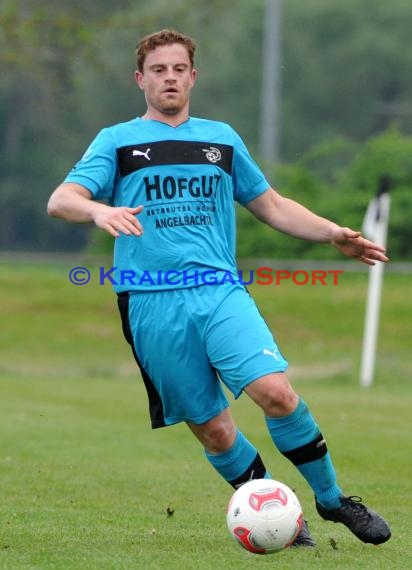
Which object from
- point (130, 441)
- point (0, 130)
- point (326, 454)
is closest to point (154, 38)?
point (326, 454)

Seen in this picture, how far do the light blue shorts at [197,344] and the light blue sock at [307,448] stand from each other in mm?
259

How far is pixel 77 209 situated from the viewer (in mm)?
5887

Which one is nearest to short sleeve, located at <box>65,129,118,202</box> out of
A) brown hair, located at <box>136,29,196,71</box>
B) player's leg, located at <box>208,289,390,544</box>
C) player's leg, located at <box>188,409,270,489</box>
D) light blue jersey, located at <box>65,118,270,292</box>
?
light blue jersey, located at <box>65,118,270,292</box>

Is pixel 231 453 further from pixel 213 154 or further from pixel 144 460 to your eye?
pixel 144 460

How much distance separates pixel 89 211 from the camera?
5.81 meters

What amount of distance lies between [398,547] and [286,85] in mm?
52860

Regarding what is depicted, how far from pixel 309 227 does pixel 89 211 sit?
1291 mm

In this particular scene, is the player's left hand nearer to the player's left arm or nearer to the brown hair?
the player's left arm

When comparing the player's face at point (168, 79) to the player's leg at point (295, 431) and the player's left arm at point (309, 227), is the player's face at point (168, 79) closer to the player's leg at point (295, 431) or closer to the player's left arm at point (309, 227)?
the player's left arm at point (309, 227)

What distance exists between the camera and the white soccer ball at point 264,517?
231 inches

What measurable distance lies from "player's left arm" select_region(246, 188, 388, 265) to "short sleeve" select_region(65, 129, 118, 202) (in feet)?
2.71

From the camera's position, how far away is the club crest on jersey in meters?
6.41

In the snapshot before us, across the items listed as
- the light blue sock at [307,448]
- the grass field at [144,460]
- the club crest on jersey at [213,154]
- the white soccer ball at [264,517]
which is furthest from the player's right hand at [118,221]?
the grass field at [144,460]

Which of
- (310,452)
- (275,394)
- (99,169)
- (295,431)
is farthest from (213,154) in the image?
(310,452)
